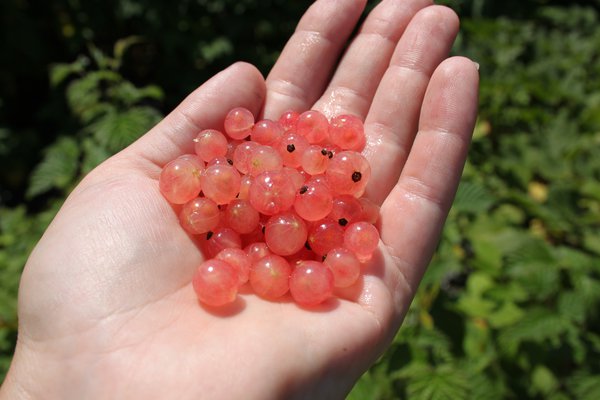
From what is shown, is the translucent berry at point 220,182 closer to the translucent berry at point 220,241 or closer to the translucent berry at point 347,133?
the translucent berry at point 220,241

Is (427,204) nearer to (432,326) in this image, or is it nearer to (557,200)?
(432,326)

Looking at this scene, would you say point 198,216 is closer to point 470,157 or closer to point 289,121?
point 289,121

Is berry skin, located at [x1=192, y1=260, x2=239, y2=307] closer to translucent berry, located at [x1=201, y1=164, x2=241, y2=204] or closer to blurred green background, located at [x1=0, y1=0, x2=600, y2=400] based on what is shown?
translucent berry, located at [x1=201, y1=164, x2=241, y2=204]

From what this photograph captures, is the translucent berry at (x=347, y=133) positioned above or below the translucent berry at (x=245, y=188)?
above

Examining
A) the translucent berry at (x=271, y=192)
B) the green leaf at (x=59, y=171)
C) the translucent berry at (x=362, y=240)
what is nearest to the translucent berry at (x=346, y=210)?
the translucent berry at (x=362, y=240)

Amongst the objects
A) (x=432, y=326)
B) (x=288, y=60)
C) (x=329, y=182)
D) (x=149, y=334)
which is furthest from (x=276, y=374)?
(x=288, y=60)

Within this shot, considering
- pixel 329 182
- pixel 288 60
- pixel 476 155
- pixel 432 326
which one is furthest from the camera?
pixel 476 155

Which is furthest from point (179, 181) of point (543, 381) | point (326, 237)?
point (543, 381)
